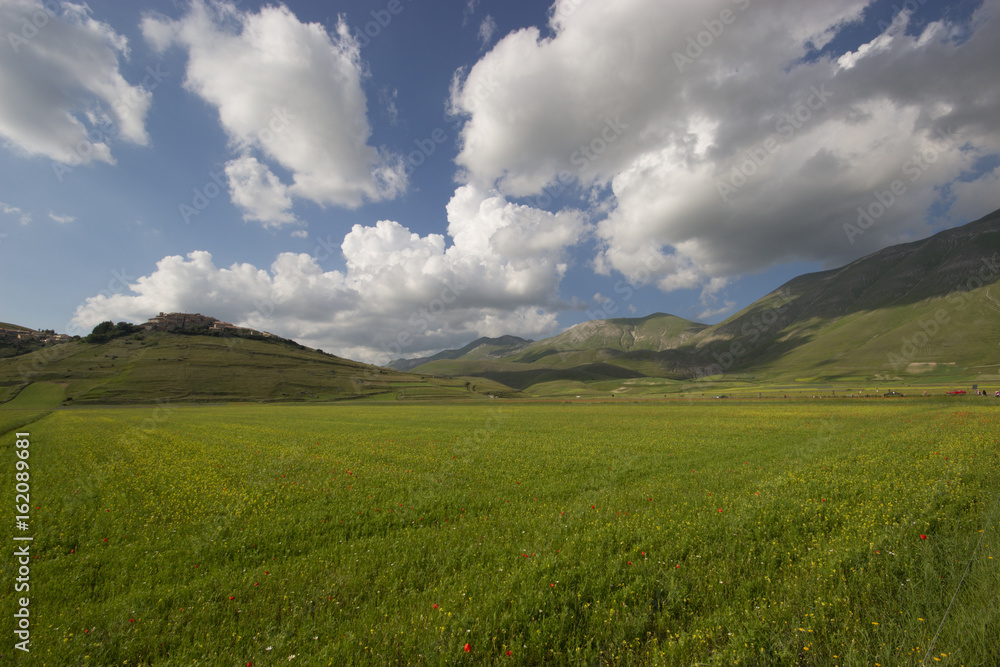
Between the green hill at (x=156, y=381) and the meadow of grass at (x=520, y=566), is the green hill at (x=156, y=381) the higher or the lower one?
the higher one

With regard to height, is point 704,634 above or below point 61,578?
below

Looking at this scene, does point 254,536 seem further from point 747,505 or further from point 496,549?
point 747,505

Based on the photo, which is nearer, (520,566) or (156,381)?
(520,566)

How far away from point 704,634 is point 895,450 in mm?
25040

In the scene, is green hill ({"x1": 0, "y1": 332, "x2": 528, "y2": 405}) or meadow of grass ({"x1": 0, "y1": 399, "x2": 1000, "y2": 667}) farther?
green hill ({"x1": 0, "y1": 332, "x2": 528, "y2": 405})

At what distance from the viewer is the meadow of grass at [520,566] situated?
21.6 feet

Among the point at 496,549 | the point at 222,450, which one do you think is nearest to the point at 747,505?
the point at 496,549

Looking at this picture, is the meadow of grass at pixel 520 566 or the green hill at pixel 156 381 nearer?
the meadow of grass at pixel 520 566

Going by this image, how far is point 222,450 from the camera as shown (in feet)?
88.6

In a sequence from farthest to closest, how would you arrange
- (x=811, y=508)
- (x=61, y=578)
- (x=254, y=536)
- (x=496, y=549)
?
(x=811, y=508), (x=254, y=536), (x=496, y=549), (x=61, y=578)

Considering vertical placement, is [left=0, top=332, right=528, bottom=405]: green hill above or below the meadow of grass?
above

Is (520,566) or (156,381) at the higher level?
(156,381)

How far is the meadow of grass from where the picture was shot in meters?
6.59

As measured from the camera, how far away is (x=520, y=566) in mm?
9266
